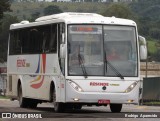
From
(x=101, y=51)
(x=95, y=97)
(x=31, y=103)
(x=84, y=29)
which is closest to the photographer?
(x=95, y=97)

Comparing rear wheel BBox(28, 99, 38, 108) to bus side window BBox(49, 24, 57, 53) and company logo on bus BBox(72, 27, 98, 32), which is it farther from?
company logo on bus BBox(72, 27, 98, 32)

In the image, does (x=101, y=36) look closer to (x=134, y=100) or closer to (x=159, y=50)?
(x=134, y=100)

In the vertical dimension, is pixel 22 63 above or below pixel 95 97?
above

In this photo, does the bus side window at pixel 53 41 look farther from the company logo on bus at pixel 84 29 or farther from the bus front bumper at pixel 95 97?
the bus front bumper at pixel 95 97

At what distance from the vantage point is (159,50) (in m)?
124

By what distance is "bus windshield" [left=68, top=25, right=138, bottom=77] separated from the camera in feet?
76.0

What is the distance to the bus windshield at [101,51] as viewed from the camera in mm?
23172

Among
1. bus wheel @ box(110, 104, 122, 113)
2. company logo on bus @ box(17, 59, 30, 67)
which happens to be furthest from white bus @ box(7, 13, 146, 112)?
company logo on bus @ box(17, 59, 30, 67)

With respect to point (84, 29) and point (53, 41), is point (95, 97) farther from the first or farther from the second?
point (53, 41)

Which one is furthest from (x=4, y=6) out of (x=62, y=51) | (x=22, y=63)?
(x=62, y=51)

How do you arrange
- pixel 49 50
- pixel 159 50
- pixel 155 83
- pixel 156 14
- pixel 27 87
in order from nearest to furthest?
pixel 49 50
pixel 27 87
pixel 155 83
pixel 159 50
pixel 156 14

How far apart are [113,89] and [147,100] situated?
20.3 m

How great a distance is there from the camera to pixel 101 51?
23422mm

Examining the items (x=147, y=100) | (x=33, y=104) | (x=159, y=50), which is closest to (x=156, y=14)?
(x=159, y=50)
